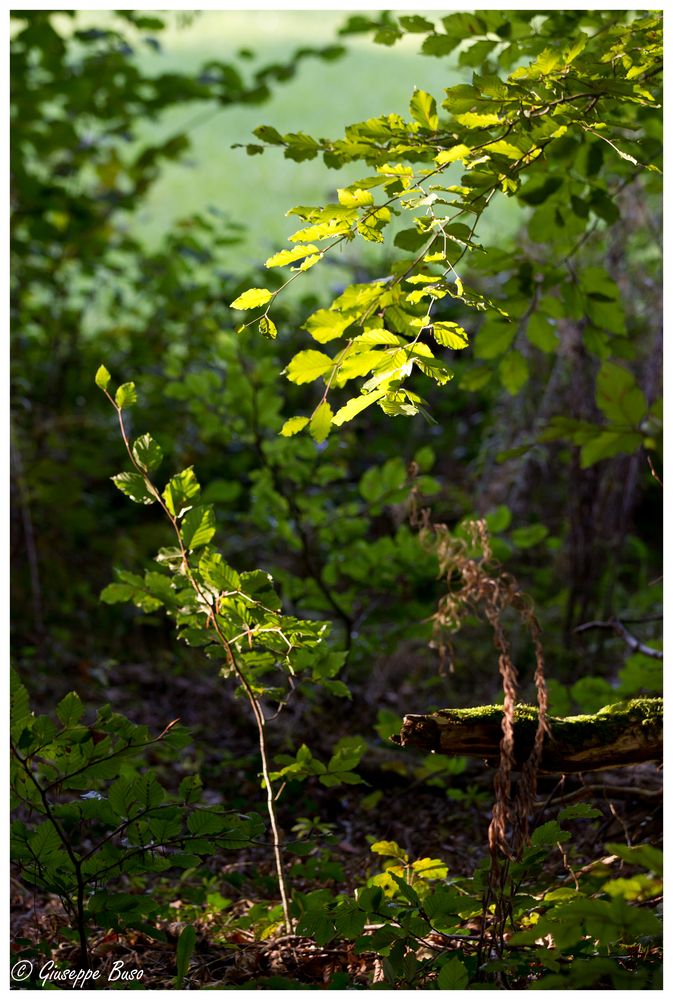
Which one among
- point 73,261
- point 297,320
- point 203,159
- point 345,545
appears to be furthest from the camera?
point 203,159

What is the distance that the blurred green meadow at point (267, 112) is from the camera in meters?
8.03

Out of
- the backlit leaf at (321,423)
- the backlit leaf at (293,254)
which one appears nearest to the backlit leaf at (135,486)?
the backlit leaf at (321,423)

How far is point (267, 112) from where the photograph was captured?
9516mm

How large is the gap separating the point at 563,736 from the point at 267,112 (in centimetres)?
891

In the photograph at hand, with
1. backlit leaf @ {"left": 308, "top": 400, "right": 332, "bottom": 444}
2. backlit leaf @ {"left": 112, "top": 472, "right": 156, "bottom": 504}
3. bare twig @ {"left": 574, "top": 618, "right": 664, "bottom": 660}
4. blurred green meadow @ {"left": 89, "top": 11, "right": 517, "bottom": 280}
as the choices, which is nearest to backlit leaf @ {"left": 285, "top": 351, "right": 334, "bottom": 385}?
backlit leaf @ {"left": 308, "top": 400, "right": 332, "bottom": 444}

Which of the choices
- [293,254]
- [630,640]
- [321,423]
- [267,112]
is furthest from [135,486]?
[267,112]

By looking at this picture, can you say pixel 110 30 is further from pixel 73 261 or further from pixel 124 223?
pixel 124 223

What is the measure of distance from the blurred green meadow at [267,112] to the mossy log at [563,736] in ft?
19.2

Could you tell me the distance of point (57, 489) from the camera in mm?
3727

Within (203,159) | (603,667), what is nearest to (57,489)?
(603,667)

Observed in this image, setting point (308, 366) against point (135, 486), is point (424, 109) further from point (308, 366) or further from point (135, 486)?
point (135, 486)

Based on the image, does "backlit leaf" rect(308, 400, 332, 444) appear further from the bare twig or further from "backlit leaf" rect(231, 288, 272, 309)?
the bare twig

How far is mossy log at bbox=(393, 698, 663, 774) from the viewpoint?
167cm

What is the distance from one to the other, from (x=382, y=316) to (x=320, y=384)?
3.14 meters
